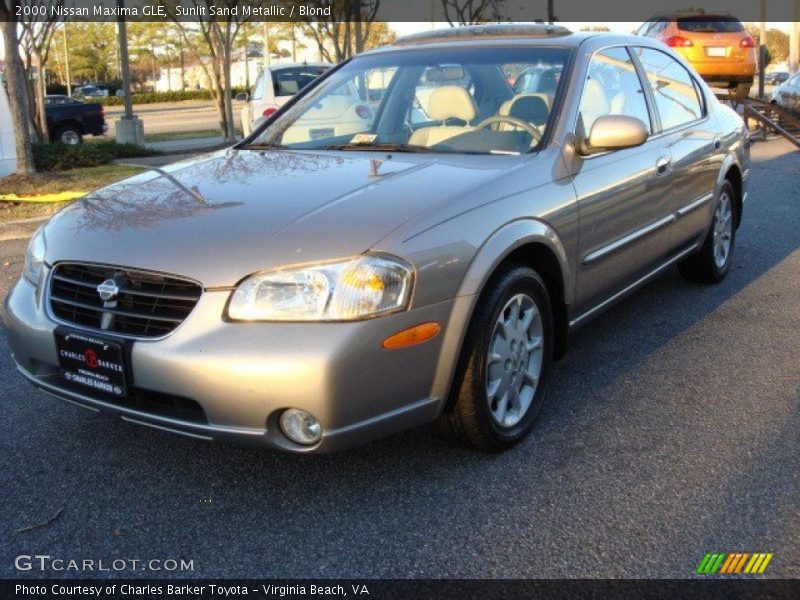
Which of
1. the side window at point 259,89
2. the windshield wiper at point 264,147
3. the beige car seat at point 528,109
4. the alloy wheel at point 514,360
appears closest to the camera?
the alloy wheel at point 514,360

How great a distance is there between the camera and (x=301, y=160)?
12.7 ft

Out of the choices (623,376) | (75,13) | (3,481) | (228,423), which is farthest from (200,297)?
(75,13)

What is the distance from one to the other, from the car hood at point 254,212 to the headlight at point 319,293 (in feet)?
0.15

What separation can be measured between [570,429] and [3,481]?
2264mm

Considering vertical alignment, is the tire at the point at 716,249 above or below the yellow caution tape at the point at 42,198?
below

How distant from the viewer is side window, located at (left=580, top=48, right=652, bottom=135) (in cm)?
418

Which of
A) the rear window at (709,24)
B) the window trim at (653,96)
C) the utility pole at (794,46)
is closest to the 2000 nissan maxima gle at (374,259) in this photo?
the window trim at (653,96)

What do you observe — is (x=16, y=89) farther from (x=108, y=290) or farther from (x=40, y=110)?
(x=108, y=290)

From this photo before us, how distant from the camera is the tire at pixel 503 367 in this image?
314 centimetres

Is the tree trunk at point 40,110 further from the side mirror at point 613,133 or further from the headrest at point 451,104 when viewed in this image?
the side mirror at point 613,133

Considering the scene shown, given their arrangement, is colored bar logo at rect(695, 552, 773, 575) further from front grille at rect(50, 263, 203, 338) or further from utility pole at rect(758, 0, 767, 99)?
utility pole at rect(758, 0, 767, 99)

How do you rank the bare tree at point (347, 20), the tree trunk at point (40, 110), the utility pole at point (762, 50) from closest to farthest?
the tree trunk at point (40, 110), the utility pole at point (762, 50), the bare tree at point (347, 20)

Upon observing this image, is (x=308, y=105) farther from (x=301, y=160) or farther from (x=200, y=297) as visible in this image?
(x=200, y=297)
